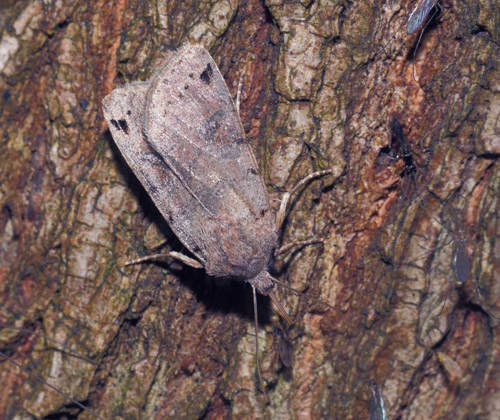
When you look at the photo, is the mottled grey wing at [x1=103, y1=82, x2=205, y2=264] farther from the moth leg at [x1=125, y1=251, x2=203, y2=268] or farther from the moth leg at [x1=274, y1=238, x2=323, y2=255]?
the moth leg at [x1=274, y1=238, x2=323, y2=255]

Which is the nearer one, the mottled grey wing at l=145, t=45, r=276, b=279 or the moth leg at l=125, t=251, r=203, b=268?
the mottled grey wing at l=145, t=45, r=276, b=279

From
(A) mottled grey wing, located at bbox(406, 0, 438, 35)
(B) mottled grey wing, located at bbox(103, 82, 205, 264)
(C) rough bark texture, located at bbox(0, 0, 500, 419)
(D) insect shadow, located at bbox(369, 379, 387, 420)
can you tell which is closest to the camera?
(A) mottled grey wing, located at bbox(406, 0, 438, 35)

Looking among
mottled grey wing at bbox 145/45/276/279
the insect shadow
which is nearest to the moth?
mottled grey wing at bbox 145/45/276/279

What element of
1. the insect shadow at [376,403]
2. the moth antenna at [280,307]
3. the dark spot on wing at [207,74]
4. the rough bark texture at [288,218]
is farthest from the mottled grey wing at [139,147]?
the insect shadow at [376,403]

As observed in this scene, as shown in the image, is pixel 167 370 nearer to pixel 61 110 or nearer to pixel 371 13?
pixel 61 110

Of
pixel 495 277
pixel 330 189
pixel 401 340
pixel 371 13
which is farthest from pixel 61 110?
pixel 495 277

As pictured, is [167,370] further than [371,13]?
Yes

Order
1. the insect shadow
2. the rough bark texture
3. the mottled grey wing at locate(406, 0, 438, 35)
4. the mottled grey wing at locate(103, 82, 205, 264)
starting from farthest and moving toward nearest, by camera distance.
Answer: the insect shadow, the mottled grey wing at locate(103, 82, 205, 264), the rough bark texture, the mottled grey wing at locate(406, 0, 438, 35)
